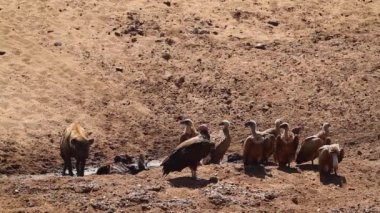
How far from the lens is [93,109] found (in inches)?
975

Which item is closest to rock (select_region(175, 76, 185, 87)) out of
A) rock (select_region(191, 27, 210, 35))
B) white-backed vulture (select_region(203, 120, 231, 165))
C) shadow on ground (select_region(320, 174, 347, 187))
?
rock (select_region(191, 27, 210, 35))

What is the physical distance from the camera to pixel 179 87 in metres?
26.4

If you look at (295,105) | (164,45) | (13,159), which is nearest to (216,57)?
(164,45)

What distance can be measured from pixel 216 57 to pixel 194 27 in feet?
5.54

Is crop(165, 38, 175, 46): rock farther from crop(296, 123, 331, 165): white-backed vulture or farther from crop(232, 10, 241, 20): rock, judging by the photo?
crop(296, 123, 331, 165): white-backed vulture

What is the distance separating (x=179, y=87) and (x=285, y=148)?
782 centimetres

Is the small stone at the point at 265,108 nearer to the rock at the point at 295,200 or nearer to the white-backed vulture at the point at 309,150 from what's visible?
the white-backed vulture at the point at 309,150

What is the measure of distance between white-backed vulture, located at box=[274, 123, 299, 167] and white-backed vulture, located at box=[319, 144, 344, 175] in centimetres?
77

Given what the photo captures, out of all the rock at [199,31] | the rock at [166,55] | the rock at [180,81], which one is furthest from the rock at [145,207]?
the rock at [199,31]

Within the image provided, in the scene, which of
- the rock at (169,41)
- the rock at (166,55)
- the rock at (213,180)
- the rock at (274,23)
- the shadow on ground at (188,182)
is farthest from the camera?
the rock at (274,23)

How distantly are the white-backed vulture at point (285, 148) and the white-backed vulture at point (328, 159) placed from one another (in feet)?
2.53

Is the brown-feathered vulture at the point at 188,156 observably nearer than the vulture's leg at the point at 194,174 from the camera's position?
Yes

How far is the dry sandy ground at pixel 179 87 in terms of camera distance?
58.4 ft

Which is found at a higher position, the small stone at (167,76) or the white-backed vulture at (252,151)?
the small stone at (167,76)
